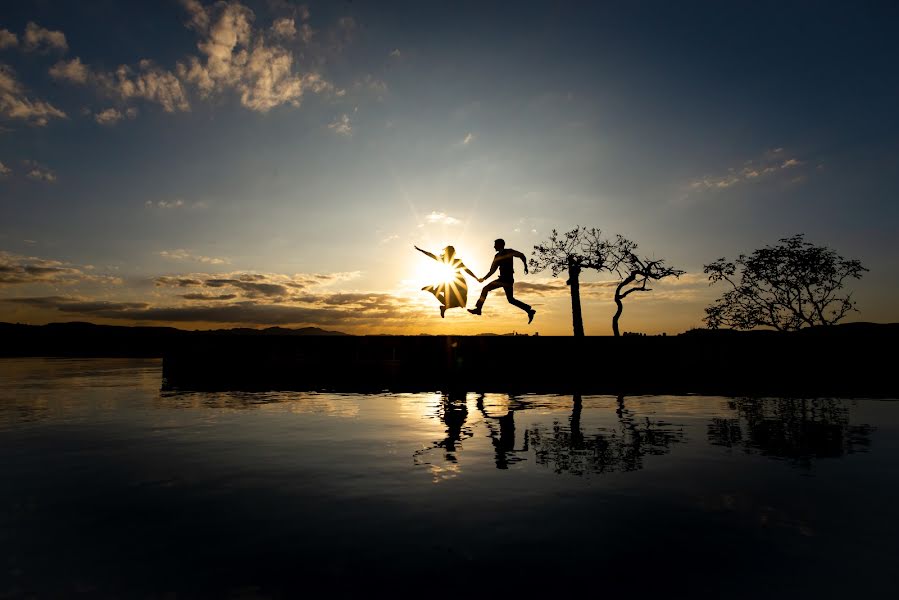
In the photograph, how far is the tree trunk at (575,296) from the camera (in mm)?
34312

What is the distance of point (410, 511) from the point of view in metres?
5.06

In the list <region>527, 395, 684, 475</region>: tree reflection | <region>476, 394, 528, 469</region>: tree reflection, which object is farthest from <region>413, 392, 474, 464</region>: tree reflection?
<region>527, 395, 684, 475</region>: tree reflection

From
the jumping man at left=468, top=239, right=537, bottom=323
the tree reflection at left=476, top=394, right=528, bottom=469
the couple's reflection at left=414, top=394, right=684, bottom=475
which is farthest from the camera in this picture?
the jumping man at left=468, top=239, right=537, bottom=323

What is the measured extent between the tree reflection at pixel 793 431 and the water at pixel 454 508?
0.24 feet

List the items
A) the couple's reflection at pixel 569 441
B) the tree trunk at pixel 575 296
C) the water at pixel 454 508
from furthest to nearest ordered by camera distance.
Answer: the tree trunk at pixel 575 296 → the couple's reflection at pixel 569 441 → the water at pixel 454 508

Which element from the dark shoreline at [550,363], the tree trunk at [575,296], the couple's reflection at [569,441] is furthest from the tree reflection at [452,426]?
the tree trunk at [575,296]

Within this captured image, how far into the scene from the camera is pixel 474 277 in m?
18.7

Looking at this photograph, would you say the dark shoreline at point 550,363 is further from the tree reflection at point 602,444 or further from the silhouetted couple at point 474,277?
the tree reflection at point 602,444

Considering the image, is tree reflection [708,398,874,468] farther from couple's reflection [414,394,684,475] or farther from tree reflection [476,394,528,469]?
tree reflection [476,394,528,469]

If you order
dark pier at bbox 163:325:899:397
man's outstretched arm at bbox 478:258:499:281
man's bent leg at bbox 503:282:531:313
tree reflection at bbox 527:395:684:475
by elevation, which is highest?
man's outstretched arm at bbox 478:258:499:281

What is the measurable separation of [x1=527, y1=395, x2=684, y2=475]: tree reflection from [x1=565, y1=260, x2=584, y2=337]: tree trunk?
23.9 metres

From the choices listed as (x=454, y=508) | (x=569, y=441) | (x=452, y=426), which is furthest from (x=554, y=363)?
(x=454, y=508)

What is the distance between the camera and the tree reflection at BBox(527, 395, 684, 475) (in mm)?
6861

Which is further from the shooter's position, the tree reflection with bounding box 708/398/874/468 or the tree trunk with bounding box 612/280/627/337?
the tree trunk with bounding box 612/280/627/337
